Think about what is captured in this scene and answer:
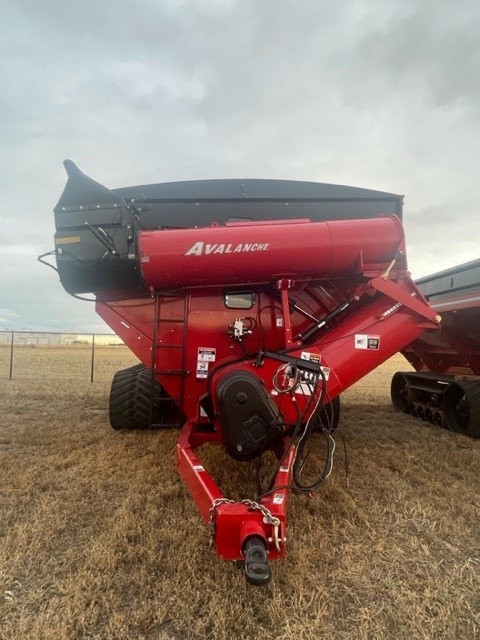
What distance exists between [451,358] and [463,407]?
73 cm

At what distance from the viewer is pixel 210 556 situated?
2369 mm

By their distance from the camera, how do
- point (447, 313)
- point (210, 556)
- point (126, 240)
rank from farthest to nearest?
point (447, 313)
point (126, 240)
point (210, 556)

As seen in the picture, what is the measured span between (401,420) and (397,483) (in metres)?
3.16

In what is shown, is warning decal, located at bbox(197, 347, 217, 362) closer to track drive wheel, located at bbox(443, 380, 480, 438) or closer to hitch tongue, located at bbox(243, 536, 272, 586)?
hitch tongue, located at bbox(243, 536, 272, 586)

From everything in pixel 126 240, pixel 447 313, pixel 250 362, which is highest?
pixel 126 240

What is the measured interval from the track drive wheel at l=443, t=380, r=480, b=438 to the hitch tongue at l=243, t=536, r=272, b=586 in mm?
4123

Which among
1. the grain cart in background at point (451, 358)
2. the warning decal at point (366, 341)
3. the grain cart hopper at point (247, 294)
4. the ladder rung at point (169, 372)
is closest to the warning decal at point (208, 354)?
the grain cart hopper at point (247, 294)

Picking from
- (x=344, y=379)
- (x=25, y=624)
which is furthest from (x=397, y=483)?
(x=25, y=624)

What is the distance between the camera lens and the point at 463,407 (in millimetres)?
5445

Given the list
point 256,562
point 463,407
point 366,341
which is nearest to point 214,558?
point 256,562

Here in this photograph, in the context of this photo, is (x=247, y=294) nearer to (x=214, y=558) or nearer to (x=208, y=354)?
(x=208, y=354)

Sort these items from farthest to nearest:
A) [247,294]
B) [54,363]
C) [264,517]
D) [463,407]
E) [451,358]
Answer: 1. [54,363]
2. [451,358]
3. [463,407]
4. [247,294]
5. [264,517]

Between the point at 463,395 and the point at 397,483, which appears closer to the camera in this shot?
the point at 397,483

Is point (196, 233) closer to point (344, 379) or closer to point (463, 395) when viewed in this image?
point (344, 379)
